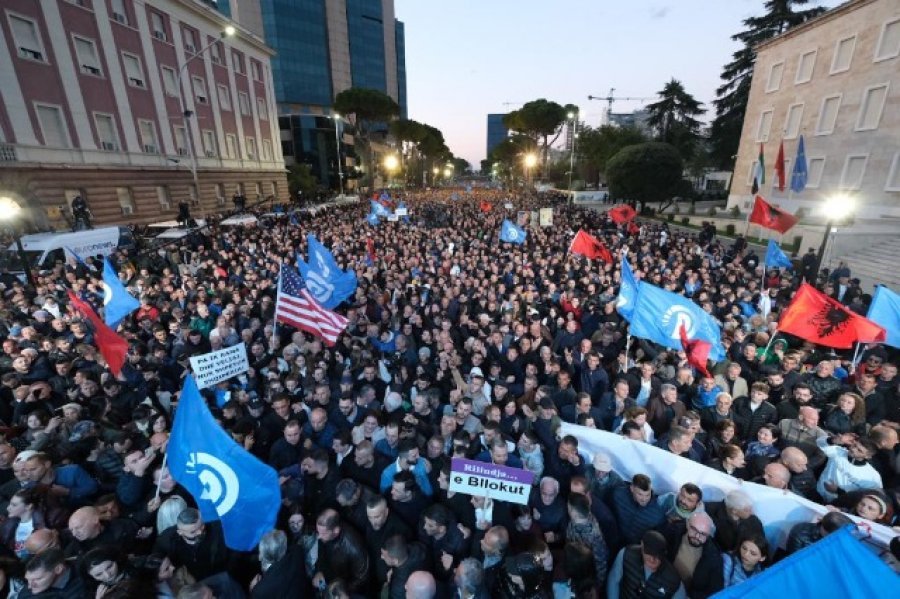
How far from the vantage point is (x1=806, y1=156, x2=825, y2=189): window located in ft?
86.6

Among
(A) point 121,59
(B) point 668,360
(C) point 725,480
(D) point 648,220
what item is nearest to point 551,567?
(C) point 725,480

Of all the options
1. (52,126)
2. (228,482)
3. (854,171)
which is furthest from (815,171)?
(52,126)

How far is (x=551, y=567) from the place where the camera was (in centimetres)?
332

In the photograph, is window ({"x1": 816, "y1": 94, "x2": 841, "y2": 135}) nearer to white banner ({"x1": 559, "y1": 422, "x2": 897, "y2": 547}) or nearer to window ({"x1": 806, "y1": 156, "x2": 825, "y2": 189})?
window ({"x1": 806, "y1": 156, "x2": 825, "y2": 189})

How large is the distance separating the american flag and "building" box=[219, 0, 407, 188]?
56784mm

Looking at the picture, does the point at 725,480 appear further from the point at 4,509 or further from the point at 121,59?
the point at 121,59

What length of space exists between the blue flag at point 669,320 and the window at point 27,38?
27544mm

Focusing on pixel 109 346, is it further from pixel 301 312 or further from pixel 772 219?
pixel 772 219

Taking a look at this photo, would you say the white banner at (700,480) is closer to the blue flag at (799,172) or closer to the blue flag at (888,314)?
the blue flag at (888,314)

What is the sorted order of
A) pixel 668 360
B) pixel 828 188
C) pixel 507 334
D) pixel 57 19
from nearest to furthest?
pixel 668 360, pixel 507 334, pixel 57 19, pixel 828 188

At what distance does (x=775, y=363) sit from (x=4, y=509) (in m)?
10.5

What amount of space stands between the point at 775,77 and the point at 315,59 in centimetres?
6856

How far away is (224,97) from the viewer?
3347 centimetres

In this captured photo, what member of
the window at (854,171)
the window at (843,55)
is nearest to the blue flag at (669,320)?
the window at (854,171)
